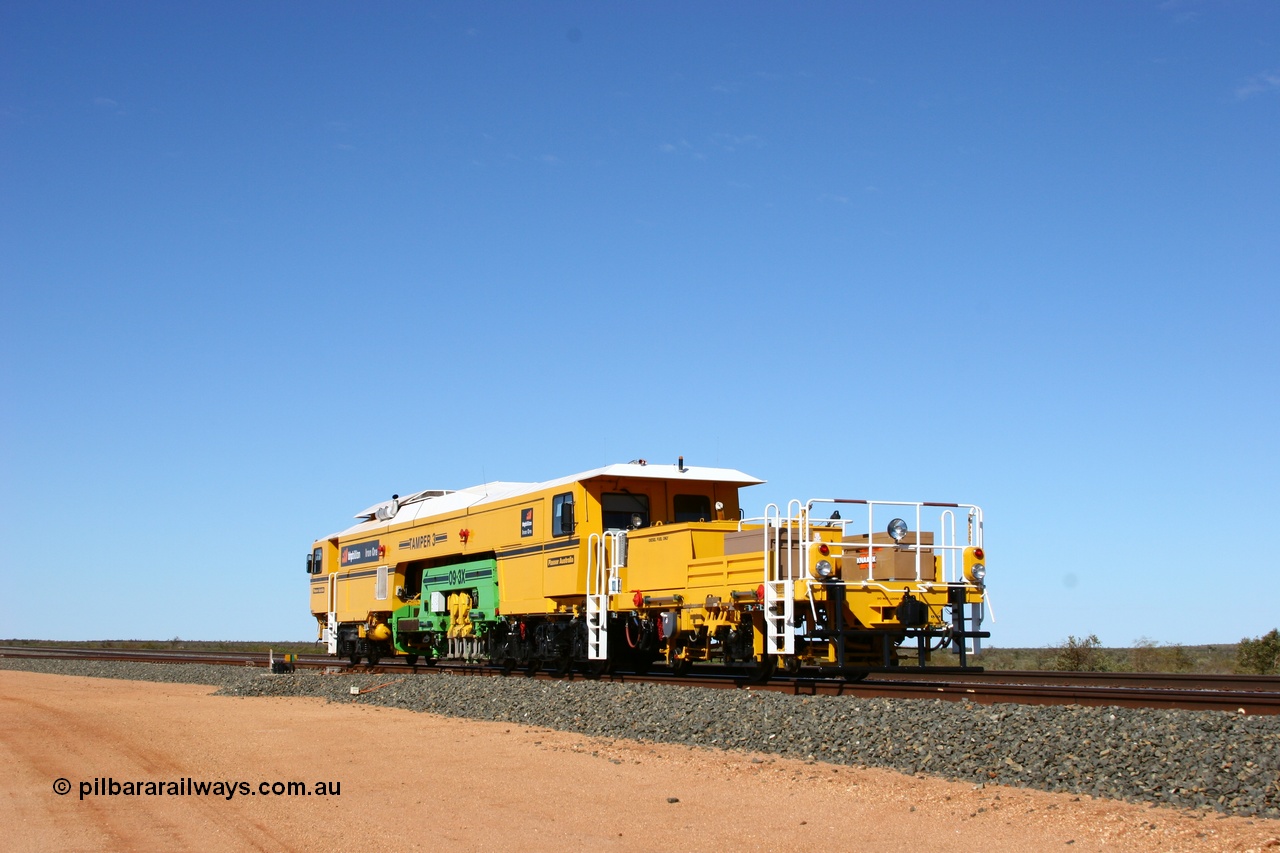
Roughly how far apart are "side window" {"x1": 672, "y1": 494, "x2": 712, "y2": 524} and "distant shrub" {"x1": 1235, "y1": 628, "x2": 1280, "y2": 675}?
1391 centimetres

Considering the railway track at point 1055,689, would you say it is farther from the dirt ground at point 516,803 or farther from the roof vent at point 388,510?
the roof vent at point 388,510

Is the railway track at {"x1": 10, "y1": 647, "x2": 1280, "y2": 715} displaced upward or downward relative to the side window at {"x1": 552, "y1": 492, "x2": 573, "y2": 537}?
downward

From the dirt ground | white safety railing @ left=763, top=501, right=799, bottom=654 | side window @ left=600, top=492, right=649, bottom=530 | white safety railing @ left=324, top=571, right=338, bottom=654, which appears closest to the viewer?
the dirt ground

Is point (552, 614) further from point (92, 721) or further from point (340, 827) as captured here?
point (340, 827)

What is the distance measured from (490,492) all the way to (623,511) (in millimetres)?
5280

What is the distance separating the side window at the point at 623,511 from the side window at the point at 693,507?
2.32 feet

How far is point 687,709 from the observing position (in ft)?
44.2

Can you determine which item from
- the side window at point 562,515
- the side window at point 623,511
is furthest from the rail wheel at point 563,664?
the side window at point 623,511

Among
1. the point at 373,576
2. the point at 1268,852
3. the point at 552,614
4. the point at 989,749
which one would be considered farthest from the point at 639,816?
the point at 373,576

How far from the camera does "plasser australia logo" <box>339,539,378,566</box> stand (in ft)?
87.7

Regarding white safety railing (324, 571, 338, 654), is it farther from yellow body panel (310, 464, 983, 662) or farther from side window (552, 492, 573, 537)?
side window (552, 492, 573, 537)

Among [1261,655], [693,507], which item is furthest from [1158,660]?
[693,507]

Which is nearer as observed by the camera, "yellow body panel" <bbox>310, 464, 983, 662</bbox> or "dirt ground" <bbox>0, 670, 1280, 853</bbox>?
"dirt ground" <bbox>0, 670, 1280, 853</bbox>

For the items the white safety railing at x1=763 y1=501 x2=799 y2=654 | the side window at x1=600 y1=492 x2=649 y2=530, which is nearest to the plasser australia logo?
the side window at x1=600 y1=492 x2=649 y2=530
